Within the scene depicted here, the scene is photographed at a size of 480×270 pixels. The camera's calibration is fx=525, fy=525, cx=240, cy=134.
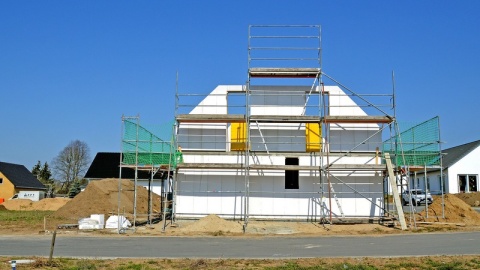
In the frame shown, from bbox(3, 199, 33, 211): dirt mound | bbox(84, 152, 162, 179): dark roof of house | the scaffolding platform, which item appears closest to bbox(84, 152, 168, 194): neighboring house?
bbox(84, 152, 162, 179): dark roof of house

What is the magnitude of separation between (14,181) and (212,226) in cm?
4979

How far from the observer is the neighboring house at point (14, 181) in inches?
2520

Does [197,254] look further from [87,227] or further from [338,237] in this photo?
[87,227]

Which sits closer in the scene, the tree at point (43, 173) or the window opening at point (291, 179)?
the window opening at point (291, 179)

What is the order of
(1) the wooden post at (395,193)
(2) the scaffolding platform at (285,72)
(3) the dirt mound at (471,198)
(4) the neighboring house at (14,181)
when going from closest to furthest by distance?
(1) the wooden post at (395,193), (2) the scaffolding platform at (285,72), (3) the dirt mound at (471,198), (4) the neighboring house at (14,181)

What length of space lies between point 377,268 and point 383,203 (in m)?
14.3

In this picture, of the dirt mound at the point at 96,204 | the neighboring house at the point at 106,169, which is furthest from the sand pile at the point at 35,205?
the dirt mound at the point at 96,204

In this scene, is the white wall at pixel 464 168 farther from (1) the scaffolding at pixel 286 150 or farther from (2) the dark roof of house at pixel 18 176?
(2) the dark roof of house at pixel 18 176

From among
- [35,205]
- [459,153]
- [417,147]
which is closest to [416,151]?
[417,147]

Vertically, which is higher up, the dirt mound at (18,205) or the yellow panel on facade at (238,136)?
the yellow panel on facade at (238,136)

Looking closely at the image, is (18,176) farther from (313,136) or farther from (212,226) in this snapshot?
(313,136)

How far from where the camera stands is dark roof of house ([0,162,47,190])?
64.8m

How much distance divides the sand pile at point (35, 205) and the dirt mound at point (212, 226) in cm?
2963

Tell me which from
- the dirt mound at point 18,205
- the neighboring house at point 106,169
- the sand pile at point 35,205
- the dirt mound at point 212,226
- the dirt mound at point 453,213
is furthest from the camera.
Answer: the neighboring house at point 106,169
